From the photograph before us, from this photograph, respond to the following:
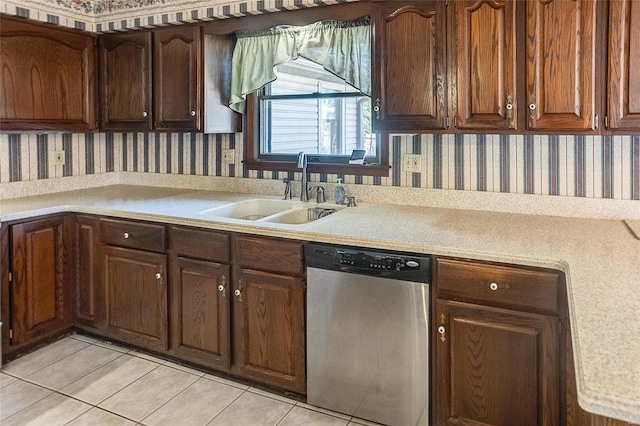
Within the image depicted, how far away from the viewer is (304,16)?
2789 millimetres

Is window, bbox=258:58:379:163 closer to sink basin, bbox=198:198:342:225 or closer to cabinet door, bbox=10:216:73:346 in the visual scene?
sink basin, bbox=198:198:342:225

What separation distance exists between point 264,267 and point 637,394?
1766mm

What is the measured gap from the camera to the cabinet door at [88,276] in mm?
3004

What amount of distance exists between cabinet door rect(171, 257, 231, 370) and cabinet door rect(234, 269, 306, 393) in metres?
0.08

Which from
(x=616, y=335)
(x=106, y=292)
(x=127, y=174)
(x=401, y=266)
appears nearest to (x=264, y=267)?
(x=401, y=266)

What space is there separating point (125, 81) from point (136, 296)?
149 centimetres

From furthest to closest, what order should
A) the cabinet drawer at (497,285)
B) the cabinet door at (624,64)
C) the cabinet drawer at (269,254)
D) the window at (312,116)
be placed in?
the window at (312,116) → the cabinet drawer at (269,254) → the cabinet door at (624,64) → the cabinet drawer at (497,285)

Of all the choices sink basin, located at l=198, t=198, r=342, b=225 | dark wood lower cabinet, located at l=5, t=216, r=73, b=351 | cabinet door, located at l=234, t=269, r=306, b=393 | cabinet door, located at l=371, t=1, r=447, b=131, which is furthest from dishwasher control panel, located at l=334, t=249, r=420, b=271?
dark wood lower cabinet, located at l=5, t=216, r=73, b=351

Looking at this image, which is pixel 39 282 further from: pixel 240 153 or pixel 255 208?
pixel 240 153

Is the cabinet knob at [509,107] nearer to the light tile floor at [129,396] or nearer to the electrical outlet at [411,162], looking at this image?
the electrical outlet at [411,162]

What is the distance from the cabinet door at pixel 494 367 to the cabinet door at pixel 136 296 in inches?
60.8

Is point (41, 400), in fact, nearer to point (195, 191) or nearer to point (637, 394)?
point (195, 191)

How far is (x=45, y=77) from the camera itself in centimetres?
316

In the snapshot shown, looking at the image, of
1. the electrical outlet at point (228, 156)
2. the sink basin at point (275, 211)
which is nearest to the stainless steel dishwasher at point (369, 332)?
the sink basin at point (275, 211)
